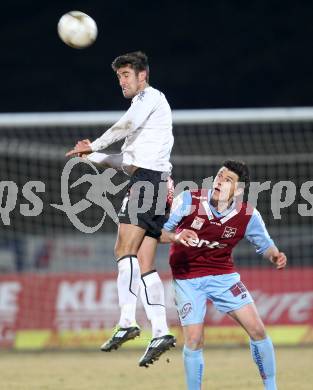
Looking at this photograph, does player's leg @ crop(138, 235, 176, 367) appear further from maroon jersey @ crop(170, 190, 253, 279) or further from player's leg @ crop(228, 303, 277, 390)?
player's leg @ crop(228, 303, 277, 390)

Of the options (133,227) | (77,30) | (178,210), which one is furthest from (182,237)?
(77,30)

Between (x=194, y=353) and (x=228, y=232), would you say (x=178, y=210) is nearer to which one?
(x=228, y=232)

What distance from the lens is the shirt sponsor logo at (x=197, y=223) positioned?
8.59m

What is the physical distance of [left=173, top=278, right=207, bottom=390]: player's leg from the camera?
28.2ft

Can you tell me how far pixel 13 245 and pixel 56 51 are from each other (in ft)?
39.6

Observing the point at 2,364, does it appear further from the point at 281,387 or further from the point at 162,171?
the point at 162,171

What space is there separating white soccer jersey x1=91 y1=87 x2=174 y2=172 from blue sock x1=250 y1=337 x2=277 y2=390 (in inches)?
73.1

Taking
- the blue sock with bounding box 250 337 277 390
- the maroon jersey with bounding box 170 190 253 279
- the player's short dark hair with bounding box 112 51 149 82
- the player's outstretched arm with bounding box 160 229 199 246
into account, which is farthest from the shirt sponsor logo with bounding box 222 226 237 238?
the player's short dark hair with bounding box 112 51 149 82

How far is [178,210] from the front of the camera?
8.34 metres

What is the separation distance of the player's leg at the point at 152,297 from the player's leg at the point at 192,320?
1.75 feet

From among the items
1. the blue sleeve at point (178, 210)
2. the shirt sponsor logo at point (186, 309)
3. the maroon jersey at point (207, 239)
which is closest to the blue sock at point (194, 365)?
the shirt sponsor logo at point (186, 309)

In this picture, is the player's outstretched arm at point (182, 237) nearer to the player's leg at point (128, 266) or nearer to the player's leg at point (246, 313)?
the player's leg at point (128, 266)

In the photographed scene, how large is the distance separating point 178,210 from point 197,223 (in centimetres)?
33

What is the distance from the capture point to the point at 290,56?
86.2 ft
